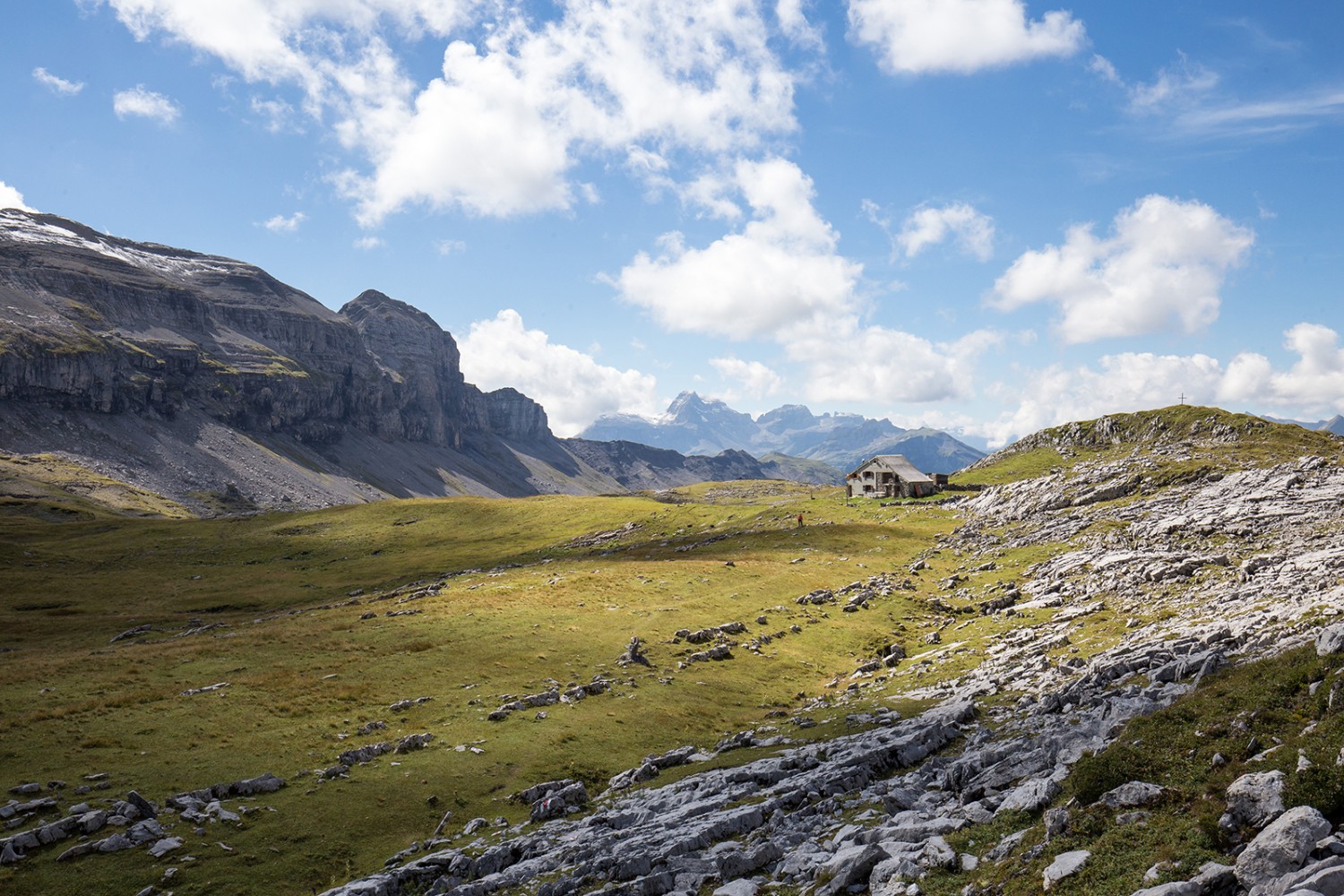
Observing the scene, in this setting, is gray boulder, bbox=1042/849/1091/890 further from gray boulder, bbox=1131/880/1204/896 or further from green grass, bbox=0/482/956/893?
green grass, bbox=0/482/956/893

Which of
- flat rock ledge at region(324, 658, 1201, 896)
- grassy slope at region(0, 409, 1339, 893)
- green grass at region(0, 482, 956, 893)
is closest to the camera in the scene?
flat rock ledge at region(324, 658, 1201, 896)

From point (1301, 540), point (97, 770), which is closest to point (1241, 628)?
point (1301, 540)

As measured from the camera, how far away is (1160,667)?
2748 cm

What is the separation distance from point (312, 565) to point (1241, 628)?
128806 mm

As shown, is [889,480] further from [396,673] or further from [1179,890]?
[1179,890]

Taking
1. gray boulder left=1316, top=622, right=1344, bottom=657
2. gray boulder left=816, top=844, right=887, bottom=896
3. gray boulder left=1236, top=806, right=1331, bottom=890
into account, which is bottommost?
gray boulder left=816, top=844, right=887, bottom=896

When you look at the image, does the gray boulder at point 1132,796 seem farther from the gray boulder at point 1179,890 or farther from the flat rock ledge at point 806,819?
the gray boulder at point 1179,890

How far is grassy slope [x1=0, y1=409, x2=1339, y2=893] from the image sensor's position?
1136 inches

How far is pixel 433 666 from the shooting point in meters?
47.1

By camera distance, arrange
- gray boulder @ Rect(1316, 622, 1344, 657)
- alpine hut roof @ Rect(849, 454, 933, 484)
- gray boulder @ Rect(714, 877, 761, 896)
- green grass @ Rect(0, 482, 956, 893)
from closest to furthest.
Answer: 1. gray boulder @ Rect(714, 877, 761, 896)
2. gray boulder @ Rect(1316, 622, 1344, 657)
3. green grass @ Rect(0, 482, 956, 893)
4. alpine hut roof @ Rect(849, 454, 933, 484)

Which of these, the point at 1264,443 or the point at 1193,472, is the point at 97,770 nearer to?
the point at 1193,472

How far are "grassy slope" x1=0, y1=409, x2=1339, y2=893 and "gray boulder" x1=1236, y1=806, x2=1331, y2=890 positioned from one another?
214 cm

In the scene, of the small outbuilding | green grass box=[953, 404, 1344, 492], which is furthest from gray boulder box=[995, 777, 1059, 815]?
the small outbuilding

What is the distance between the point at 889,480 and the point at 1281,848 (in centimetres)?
11754
